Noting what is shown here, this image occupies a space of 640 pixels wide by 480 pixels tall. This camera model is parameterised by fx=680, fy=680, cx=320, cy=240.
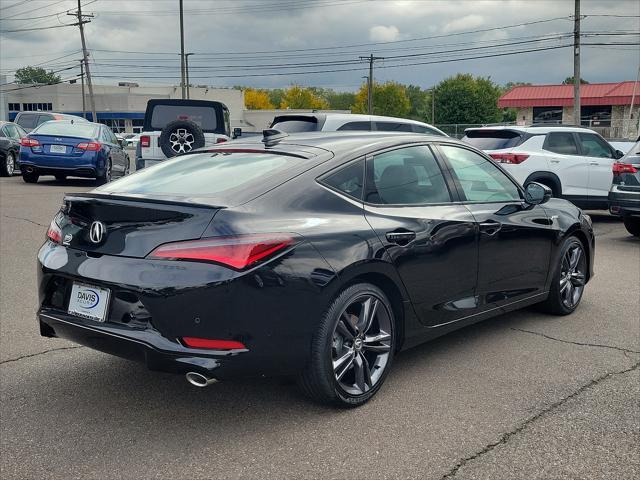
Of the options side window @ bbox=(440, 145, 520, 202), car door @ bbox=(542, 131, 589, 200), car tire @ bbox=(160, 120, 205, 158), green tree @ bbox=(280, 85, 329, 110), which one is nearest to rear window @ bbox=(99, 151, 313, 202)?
side window @ bbox=(440, 145, 520, 202)

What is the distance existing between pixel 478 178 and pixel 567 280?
1.54 metres

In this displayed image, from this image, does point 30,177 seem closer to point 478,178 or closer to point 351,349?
point 478,178

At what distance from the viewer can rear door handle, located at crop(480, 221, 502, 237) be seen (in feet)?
15.8

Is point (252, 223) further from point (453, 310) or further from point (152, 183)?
point (453, 310)

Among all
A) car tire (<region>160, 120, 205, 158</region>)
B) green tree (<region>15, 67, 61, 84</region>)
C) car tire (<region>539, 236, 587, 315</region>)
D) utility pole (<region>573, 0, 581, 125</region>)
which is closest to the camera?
car tire (<region>539, 236, 587, 315</region>)

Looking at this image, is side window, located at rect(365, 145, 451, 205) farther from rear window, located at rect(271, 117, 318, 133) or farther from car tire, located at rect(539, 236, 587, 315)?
rear window, located at rect(271, 117, 318, 133)

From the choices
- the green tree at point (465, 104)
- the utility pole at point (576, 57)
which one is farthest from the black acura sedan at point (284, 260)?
the green tree at point (465, 104)

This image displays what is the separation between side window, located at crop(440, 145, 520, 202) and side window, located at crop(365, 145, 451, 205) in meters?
0.22

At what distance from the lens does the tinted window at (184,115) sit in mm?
14750

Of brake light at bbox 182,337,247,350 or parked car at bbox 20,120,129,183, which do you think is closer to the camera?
brake light at bbox 182,337,247,350

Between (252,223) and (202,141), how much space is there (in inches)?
Answer: 390

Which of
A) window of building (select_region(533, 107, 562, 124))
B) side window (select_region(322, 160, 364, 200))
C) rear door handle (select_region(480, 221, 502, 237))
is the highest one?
window of building (select_region(533, 107, 562, 124))

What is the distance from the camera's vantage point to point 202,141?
1302 cm

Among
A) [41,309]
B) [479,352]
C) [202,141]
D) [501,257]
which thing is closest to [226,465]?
[41,309]
